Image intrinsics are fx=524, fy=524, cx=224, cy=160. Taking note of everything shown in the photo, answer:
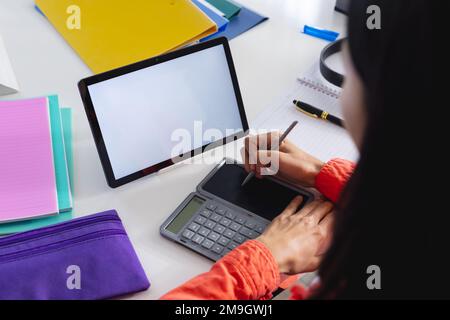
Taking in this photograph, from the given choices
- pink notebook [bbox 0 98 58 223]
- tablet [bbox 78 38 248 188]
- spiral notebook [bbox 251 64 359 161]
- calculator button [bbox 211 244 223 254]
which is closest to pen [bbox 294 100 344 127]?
spiral notebook [bbox 251 64 359 161]

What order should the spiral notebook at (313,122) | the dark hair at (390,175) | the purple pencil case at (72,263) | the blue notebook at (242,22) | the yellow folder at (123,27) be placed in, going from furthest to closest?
the blue notebook at (242,22)
the yellow folder at (123,27)
the spiral notebook at (313,122)
the purple pencil case at (72,263)
the dark hair at (390,175)

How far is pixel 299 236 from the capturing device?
785 mm

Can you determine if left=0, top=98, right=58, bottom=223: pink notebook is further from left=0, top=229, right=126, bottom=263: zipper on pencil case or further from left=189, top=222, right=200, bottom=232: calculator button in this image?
left=189, top=222, right=200, bottom=232: calculator button

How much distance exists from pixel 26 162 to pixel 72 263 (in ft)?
0.74

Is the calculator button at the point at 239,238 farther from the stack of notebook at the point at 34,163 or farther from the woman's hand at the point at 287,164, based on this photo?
the stack of notebook at the point at 34,163

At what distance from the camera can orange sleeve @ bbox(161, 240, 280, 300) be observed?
0.70 m

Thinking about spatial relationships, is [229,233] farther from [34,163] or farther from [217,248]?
[34,163]

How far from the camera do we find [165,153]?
2.92 ft

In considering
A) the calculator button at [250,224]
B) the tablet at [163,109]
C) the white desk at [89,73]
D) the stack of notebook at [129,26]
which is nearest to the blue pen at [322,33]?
the white desk at [89,73]

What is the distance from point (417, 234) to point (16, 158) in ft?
2.09

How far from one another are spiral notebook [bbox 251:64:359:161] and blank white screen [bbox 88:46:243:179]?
0.10m

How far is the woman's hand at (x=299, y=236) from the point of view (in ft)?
2.50

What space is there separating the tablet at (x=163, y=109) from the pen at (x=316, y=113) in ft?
0.45
